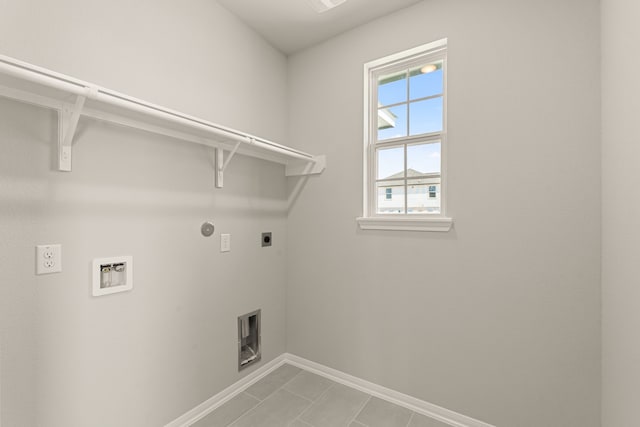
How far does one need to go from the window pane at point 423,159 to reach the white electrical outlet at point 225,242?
1383 millimetres

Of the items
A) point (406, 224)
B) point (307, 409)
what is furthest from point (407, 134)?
point (307, 409)

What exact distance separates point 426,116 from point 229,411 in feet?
7.90

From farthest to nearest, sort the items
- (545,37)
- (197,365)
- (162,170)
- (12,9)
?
(197,365), (162,170), (545,37), (12,9)

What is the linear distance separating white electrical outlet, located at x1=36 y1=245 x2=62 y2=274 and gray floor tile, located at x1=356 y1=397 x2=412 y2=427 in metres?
1.86

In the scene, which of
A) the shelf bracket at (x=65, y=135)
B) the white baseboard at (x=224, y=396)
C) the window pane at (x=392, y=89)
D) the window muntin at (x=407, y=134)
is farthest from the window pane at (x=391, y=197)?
the shelf bracket at (x=65, y=135)

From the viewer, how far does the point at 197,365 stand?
1806mm

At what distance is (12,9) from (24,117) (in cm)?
42

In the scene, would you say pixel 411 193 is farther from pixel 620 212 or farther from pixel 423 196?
pixel 620 212

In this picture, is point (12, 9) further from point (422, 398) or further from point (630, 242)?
point (422, 398)

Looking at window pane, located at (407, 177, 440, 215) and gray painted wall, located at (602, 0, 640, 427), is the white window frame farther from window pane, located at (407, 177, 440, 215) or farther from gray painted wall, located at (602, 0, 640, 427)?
gray painted wall, located at (602, 0, 640, 427)

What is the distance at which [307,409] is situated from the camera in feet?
6.10

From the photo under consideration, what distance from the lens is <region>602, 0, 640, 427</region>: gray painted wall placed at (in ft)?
3.16

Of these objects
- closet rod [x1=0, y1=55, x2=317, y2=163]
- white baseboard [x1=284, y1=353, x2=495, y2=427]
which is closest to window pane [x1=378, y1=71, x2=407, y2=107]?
closet rod [x1=0, y1=55, x2=317, y2=163]

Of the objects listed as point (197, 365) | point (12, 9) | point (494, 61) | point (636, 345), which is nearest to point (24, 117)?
point (12, 9)
